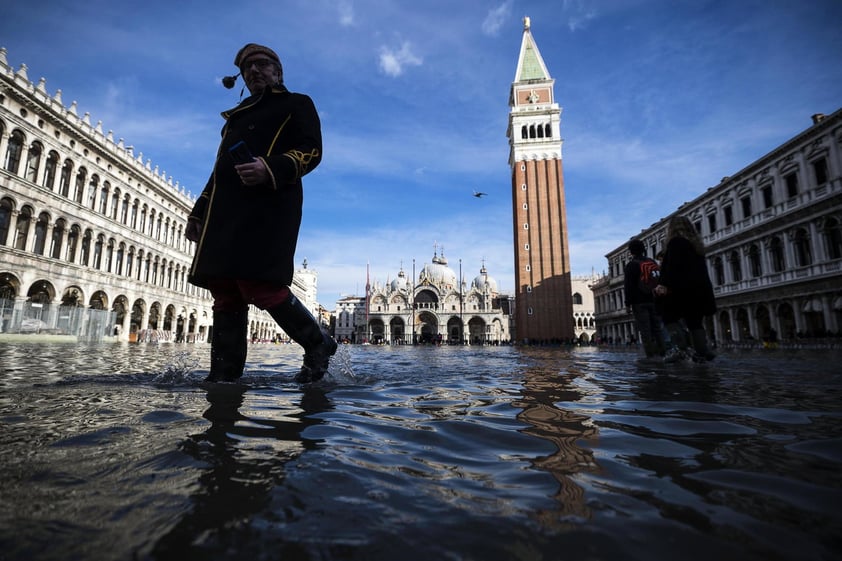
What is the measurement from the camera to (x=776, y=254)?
2328 centimetres

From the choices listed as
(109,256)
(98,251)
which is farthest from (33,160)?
(109,256)

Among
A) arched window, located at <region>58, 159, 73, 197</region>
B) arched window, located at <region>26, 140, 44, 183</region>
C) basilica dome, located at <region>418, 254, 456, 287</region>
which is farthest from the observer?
basilica dome, located at <region>418, 254, 456, 287</region>

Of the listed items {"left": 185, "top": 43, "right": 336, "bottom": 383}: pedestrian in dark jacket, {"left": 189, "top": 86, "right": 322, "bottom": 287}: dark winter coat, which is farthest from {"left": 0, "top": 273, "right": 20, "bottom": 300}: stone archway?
{"left": 189, "top": 86, "right": 322, "bottom": 287}: dark winter coat

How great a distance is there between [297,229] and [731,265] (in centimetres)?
3119

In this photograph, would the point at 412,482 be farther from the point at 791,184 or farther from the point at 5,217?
the point at 791,184

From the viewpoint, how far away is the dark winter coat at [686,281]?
17.2 feet

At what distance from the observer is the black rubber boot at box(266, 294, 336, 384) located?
Answer: 3191 millimetres

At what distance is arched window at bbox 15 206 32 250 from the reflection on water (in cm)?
2531

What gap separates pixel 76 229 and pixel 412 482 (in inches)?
1180

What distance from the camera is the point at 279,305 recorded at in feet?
10.2

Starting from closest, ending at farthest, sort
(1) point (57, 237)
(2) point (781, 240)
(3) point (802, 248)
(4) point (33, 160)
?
(3) point (802, 248), (4) point (33, 160), (2) point (781, 240), (1) point (57, 237)

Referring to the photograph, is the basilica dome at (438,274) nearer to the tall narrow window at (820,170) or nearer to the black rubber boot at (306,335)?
the tall narrow window at (820,170)

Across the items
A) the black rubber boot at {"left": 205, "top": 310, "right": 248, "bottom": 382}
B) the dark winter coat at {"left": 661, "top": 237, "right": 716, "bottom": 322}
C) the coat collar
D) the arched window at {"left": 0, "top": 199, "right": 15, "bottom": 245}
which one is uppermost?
the arched window at {"left": 0, "top": 199, "right": 15, "bottom": 245}

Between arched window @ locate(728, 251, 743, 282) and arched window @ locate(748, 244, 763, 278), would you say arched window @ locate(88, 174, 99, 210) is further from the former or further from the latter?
arched window @ locate(728, 251, 743, 282)
